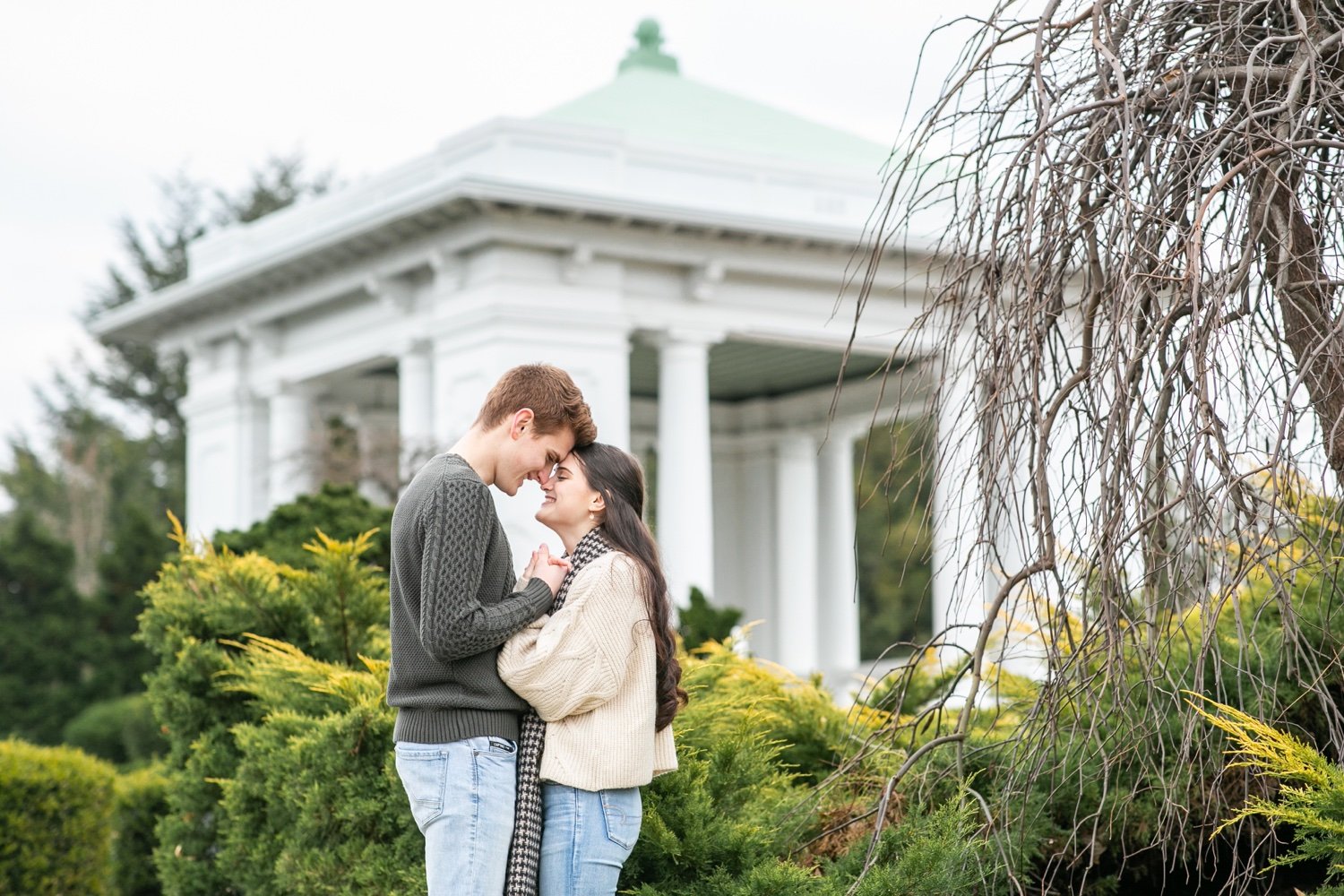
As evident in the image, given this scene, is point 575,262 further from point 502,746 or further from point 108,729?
point 502,746

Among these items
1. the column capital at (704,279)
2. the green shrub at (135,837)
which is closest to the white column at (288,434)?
the column capital at (704,279)

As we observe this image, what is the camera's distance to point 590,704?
362cm

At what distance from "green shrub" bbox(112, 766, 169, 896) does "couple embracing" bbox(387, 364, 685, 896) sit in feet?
16.9

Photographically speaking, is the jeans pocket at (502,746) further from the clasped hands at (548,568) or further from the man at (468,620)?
the clasped hands at (548,568)

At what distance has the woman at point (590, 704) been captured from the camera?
359 centimetres

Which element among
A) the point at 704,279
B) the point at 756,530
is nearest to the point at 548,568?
the point at 704,279

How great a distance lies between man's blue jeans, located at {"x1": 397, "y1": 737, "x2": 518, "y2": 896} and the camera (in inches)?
139

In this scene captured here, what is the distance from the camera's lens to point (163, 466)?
1602 inches

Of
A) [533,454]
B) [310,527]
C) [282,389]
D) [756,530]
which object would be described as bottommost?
[533,454]

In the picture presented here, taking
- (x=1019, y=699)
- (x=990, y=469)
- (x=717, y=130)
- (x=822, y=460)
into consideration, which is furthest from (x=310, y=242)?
(x=990, y=469)

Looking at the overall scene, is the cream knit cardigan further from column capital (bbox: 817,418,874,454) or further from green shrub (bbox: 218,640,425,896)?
column capital (bbox: 817,418,874,454)

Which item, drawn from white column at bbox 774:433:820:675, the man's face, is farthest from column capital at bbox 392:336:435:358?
the man's face

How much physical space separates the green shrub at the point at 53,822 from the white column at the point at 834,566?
16.3 m

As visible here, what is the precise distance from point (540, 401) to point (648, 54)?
19.3 m
